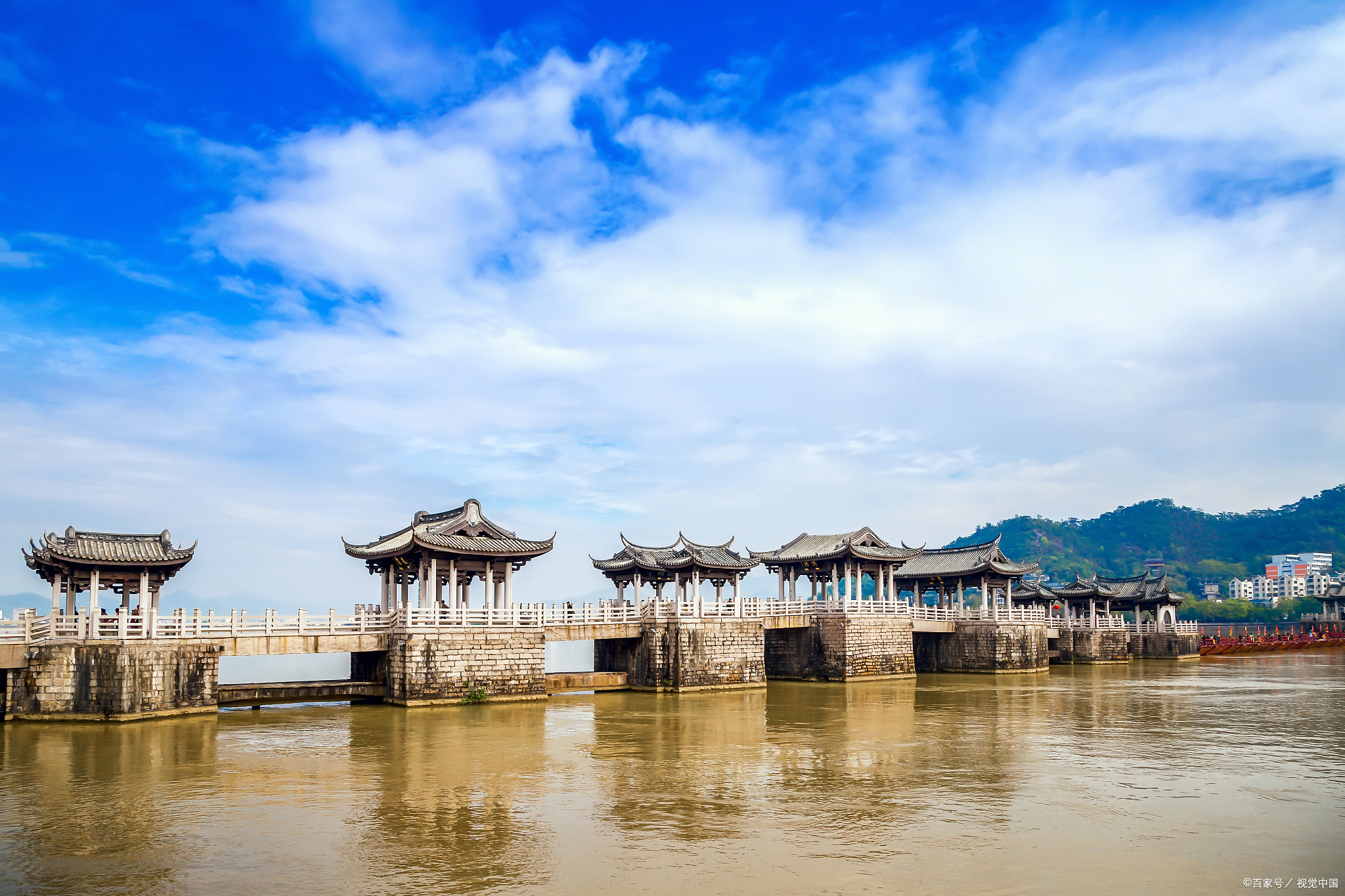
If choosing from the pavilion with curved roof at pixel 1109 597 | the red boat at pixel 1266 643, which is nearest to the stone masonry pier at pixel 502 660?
the pavilion with curved roof at pixel 1109 597

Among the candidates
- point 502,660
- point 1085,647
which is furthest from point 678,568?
point 1085,647

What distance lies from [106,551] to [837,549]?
96.7ft

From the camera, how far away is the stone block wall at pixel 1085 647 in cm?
5828

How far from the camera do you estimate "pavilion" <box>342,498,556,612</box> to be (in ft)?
102

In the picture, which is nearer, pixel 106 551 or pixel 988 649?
pixel 106 551

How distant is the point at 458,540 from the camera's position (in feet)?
105

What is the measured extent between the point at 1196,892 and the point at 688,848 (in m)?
6.34

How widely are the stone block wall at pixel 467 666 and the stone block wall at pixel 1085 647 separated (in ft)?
129

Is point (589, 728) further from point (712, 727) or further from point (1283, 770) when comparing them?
point (1283, 770)

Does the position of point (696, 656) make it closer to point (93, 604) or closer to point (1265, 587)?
point (93, 604)

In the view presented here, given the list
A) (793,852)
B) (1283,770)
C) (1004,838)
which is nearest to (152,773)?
(793,852)

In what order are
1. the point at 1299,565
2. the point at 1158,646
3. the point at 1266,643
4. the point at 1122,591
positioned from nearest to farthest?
the point at 1158,646, the point at 1122,591, the point at 1266,643, the point at 1299,565

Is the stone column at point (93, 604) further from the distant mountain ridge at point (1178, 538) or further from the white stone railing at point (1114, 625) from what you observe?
the distant mountain ridge at point (1178, 538)

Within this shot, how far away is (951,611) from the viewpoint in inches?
1860
